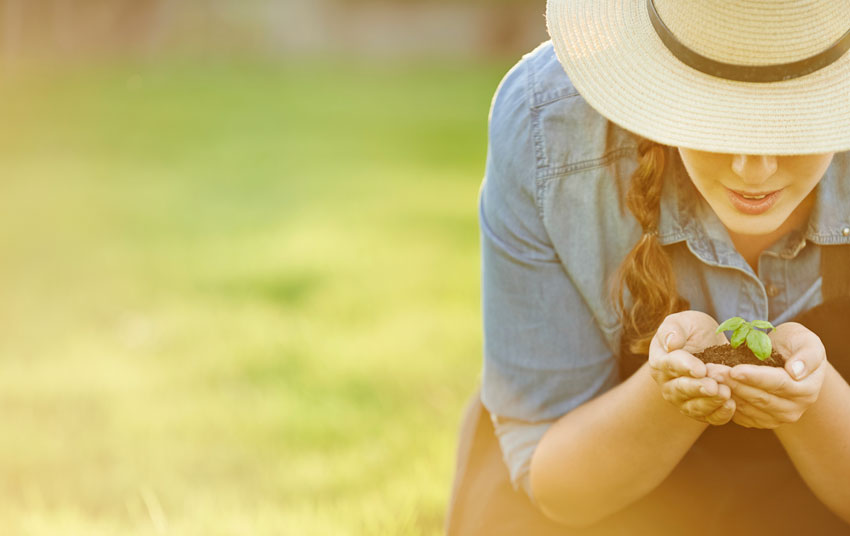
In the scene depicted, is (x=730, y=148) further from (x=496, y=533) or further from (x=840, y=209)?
(x=496, y=533)

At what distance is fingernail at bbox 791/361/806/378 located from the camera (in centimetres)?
161

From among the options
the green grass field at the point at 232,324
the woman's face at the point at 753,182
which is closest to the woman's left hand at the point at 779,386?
the woman's face at the point at 753,182

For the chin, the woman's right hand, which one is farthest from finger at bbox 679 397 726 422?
the chin

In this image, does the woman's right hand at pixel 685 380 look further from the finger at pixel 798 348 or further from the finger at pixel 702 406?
the finger at pixel 798 348

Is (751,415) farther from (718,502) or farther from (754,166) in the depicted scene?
(718,502)

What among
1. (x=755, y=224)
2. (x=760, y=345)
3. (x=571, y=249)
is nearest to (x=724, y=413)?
(x=760, y=345)

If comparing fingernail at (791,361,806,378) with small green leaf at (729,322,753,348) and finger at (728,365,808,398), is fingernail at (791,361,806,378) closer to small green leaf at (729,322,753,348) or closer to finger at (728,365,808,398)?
finger at (728,365,808,398)

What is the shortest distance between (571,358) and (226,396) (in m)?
1.82

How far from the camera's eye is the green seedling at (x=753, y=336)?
5.55ft

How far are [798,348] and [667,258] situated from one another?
37 cm

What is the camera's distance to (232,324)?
436 cm

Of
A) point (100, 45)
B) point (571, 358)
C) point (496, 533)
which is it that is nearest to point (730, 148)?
point (571, 358)

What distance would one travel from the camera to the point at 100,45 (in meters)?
11.7

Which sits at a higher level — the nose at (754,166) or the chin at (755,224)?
the nose at (754,166)
